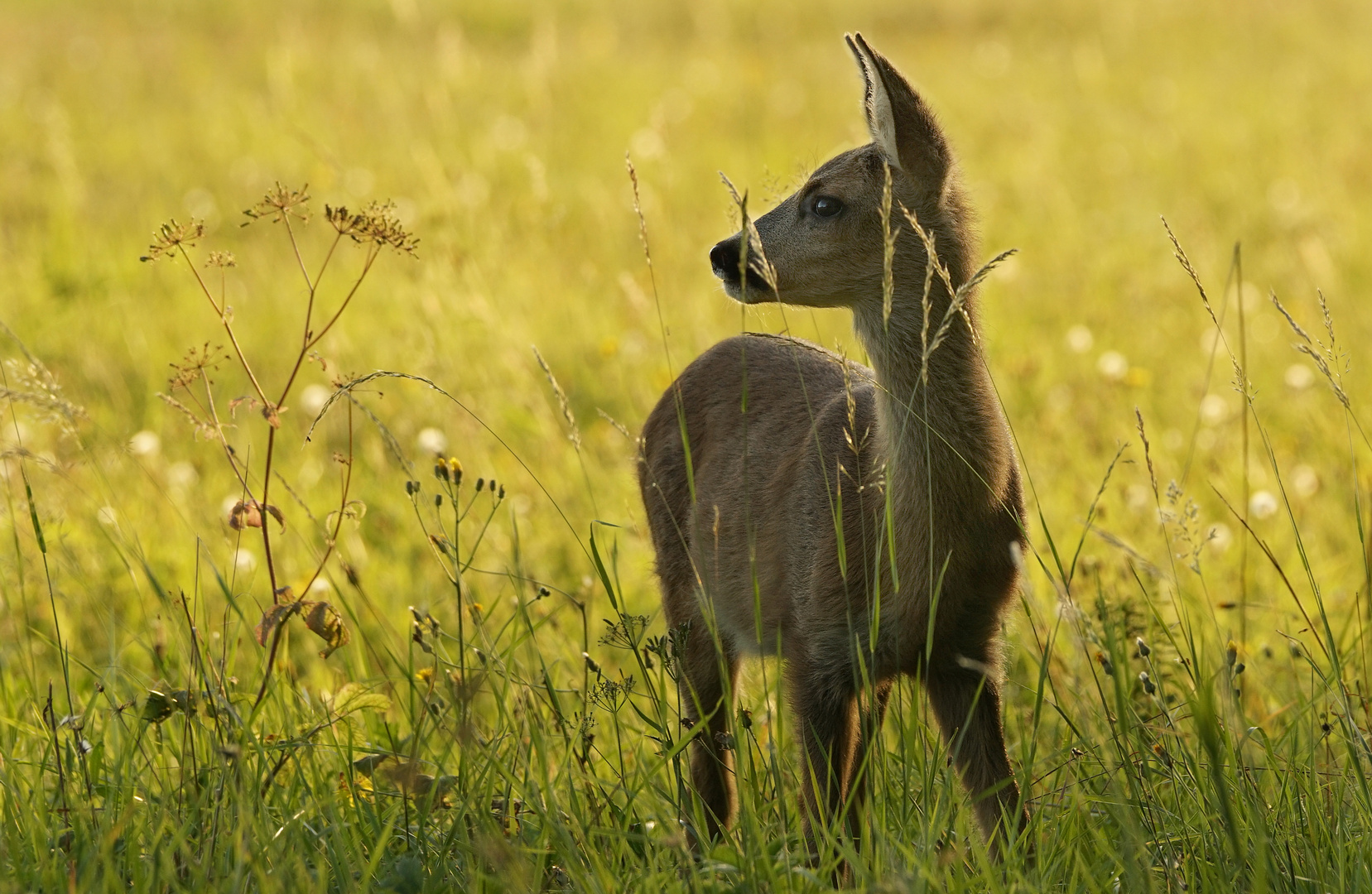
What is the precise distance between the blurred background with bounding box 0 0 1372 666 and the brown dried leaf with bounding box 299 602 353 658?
583mm

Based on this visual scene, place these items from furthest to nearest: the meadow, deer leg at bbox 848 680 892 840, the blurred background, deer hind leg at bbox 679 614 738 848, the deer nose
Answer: the blurred background < deer hind leg at bbox 679 614 738 848 < the deer nose < deer leg at bbox 848 680 892 840 < the meadow

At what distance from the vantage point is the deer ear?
2865 millimetres

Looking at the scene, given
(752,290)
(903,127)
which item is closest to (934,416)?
(752,290)

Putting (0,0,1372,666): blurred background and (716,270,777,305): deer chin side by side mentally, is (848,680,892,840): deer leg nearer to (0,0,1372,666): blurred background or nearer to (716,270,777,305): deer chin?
(0,0,1372,666): blurred background

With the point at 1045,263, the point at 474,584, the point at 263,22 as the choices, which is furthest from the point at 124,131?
the point at 474,584

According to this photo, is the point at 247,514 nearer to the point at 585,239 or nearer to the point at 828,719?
the point at 828,719

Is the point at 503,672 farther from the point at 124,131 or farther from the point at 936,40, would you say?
the point at 936,40

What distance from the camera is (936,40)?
15875mm

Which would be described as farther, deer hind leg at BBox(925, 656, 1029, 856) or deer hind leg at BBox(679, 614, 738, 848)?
deer hind leg at BBox(679, 614, 738, 848)

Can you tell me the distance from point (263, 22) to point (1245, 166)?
11051 millimetres

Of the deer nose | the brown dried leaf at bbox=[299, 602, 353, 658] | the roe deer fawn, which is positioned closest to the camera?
the brown dried leaf at bbox=[299, 602, 353, 658]

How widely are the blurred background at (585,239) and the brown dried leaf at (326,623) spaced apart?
1.91 ft

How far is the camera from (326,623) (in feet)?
8.52

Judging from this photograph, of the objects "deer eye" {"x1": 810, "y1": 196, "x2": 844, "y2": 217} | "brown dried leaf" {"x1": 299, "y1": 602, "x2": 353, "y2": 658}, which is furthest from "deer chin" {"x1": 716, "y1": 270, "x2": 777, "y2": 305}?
"brown dried leaf" {"x1": 299, "y1": 602, "x2": 353, "y2": 658}
